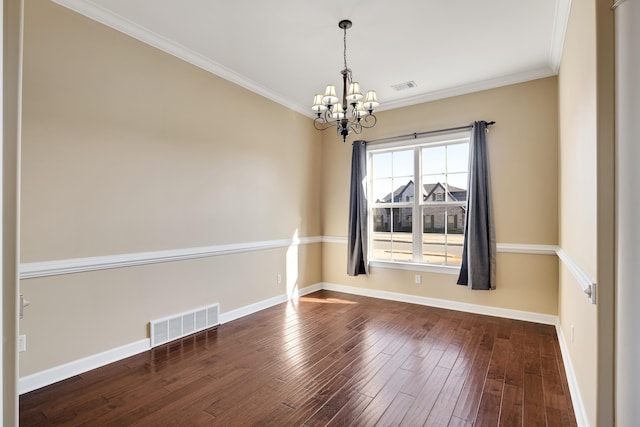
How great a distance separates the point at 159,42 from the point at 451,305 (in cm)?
463

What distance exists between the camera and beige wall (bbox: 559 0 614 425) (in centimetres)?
153

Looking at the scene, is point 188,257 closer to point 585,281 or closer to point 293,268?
point 293,268

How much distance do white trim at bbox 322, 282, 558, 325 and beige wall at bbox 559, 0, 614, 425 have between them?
1697mm

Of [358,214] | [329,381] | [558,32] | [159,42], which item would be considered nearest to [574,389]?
[329,381]

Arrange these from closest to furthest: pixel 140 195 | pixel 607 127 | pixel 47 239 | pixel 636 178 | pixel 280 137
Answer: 1. pixel 636 178
2. pixel 607 127
3. pixel 47 239
4. pixel 140 195
5. pixel 280 137

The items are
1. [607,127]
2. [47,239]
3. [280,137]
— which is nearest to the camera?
[607,127]

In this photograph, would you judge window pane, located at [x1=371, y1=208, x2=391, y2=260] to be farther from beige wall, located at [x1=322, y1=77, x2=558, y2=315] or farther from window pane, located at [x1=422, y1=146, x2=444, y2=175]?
window pane, located at [x1=422, y1=146, x2=444, y2=175]

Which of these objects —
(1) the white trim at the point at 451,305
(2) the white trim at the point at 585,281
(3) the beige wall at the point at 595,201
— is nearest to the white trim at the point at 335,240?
(1) the white trim at the point at 451,305

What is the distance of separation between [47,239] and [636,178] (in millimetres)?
3578

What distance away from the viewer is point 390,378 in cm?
252

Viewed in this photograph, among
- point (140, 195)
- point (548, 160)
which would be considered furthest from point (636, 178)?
point (140, 195)

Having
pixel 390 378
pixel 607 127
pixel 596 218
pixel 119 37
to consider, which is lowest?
pixel 390 378

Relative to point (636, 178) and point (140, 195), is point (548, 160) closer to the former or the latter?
point (636, 178)

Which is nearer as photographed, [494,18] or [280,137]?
[494,18]
